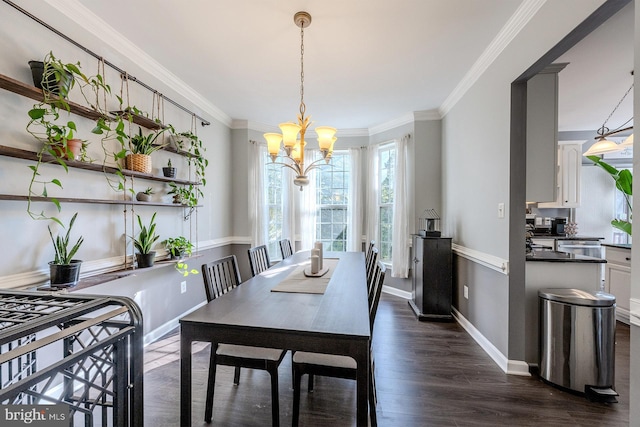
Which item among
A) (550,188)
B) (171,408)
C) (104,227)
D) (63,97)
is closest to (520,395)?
(550,188)

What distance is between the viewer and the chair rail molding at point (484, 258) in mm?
2231

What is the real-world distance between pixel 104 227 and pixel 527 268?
3.43 meters

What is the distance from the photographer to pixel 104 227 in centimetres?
221

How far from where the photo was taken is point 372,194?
14.4ft

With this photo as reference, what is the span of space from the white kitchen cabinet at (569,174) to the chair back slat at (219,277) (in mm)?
4954

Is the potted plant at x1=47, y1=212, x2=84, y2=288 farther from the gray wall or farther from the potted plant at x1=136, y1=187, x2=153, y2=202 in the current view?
the gray wall

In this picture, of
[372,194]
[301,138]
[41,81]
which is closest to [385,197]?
[372,194]

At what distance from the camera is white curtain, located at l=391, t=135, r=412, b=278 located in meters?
3.99

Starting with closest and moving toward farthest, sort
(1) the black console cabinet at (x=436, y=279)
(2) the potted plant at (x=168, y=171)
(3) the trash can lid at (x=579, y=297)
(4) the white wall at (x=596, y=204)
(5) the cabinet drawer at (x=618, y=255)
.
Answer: (3) the trash can lid at (x=579, y=297) < (2) the potted plant at (x=168, y=171) < (5) the cabinet drawer at (x=618, y=255) < (1) the black console cabinet at (x=436, y=279) < (4) the white wall at (x=596, y=204)

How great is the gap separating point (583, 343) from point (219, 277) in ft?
8.61

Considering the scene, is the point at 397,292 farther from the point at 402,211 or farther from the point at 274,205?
the point at 274,205

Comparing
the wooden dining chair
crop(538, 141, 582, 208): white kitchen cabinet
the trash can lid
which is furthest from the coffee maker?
the wooden dining chair

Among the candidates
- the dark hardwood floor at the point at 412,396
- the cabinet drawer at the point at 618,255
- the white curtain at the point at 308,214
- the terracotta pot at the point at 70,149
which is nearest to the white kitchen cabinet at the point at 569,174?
the cabinet drawer at the point at 618,255

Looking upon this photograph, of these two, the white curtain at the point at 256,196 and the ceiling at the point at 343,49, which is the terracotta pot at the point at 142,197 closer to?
the ceiling at the point at 343,49
